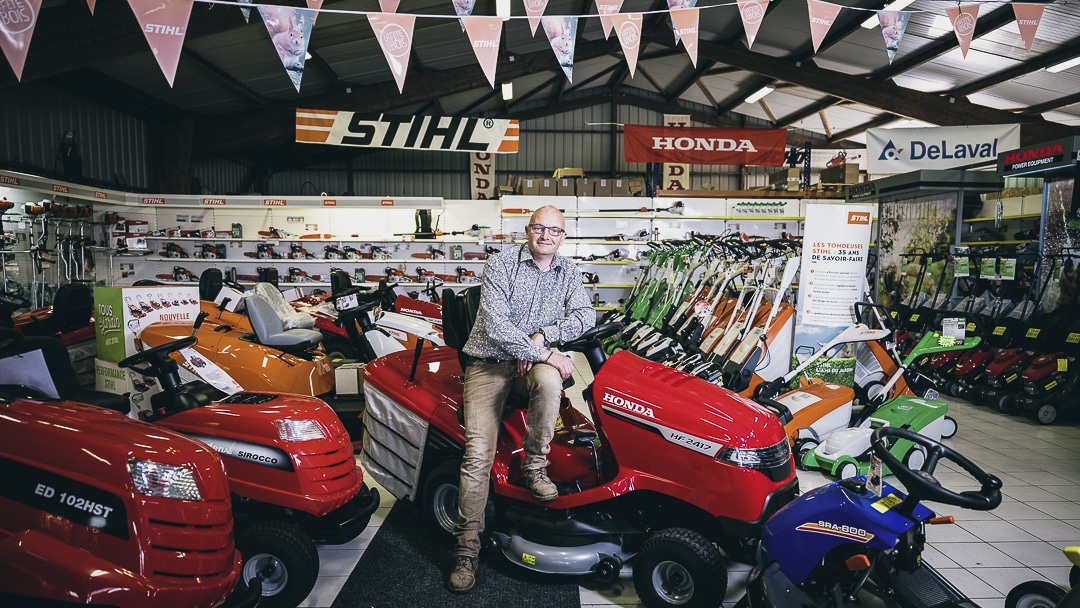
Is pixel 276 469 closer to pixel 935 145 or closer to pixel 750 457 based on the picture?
pixel 750 457

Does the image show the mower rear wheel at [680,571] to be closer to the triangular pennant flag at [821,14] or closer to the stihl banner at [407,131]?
the triangular pennant flag at [821,14]

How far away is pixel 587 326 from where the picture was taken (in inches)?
102

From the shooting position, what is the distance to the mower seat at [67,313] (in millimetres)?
5102

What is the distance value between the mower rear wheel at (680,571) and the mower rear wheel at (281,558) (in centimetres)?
121

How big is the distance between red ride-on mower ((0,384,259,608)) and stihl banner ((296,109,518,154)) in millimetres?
8269

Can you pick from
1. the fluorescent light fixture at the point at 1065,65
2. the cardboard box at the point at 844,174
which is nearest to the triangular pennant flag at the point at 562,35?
the cardboard box at the point at 844,174

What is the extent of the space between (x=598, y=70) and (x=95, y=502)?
639 inches

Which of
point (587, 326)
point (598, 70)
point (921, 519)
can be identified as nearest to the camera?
point (921, 519)

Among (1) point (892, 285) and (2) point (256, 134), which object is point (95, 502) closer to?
(1) point (892, 285)

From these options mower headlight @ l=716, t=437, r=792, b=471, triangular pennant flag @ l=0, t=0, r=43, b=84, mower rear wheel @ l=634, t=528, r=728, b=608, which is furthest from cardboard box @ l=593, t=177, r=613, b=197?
mower rear wheel @ l=634, t=528, r=728, b=608

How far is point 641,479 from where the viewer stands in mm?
2318

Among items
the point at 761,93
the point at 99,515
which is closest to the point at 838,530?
the point at 99,515

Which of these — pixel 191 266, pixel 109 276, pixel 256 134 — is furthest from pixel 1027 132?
pixel 109 276

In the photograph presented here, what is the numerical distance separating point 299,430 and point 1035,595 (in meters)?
2.64
